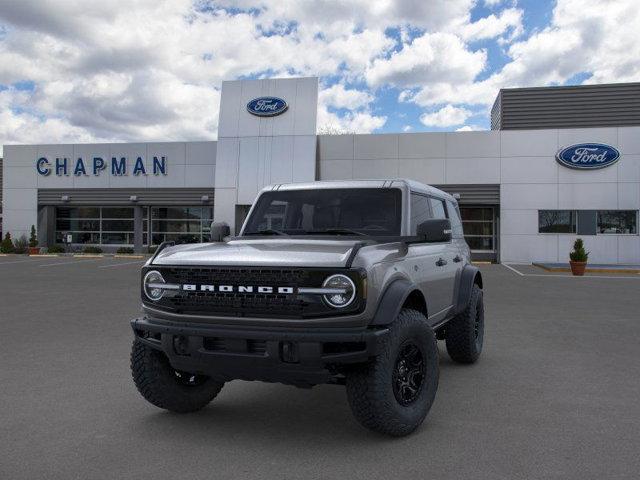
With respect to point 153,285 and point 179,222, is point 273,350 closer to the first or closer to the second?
point 153,285

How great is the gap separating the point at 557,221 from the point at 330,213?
23275 mm

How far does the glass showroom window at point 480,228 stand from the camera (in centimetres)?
2777

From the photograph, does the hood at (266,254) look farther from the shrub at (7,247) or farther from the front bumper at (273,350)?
the shrub at (7,247)

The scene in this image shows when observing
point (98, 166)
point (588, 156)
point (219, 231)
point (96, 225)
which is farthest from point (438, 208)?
point (96, 225)

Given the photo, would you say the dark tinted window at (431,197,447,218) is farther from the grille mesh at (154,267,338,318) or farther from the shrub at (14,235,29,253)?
the shrub at (14,235,29,253)

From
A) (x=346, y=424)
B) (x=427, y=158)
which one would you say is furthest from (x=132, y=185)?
(x=346, y=424)

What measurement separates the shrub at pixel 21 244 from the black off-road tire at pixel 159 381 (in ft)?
100

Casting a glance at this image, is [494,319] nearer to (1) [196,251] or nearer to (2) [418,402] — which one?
(2) [418,402]

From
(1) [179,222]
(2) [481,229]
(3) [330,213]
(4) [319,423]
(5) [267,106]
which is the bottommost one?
(4) [319,423]

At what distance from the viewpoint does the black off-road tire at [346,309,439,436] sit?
3.68 meters

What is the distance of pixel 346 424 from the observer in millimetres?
4320

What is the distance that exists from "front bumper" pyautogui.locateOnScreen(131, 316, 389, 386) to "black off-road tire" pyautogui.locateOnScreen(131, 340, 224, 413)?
49 cm

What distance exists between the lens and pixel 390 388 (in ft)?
12.3

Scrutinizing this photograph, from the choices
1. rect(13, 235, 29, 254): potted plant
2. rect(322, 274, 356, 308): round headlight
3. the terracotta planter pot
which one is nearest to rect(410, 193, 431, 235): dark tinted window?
rect(322, 274, 356, 308): round headlight
